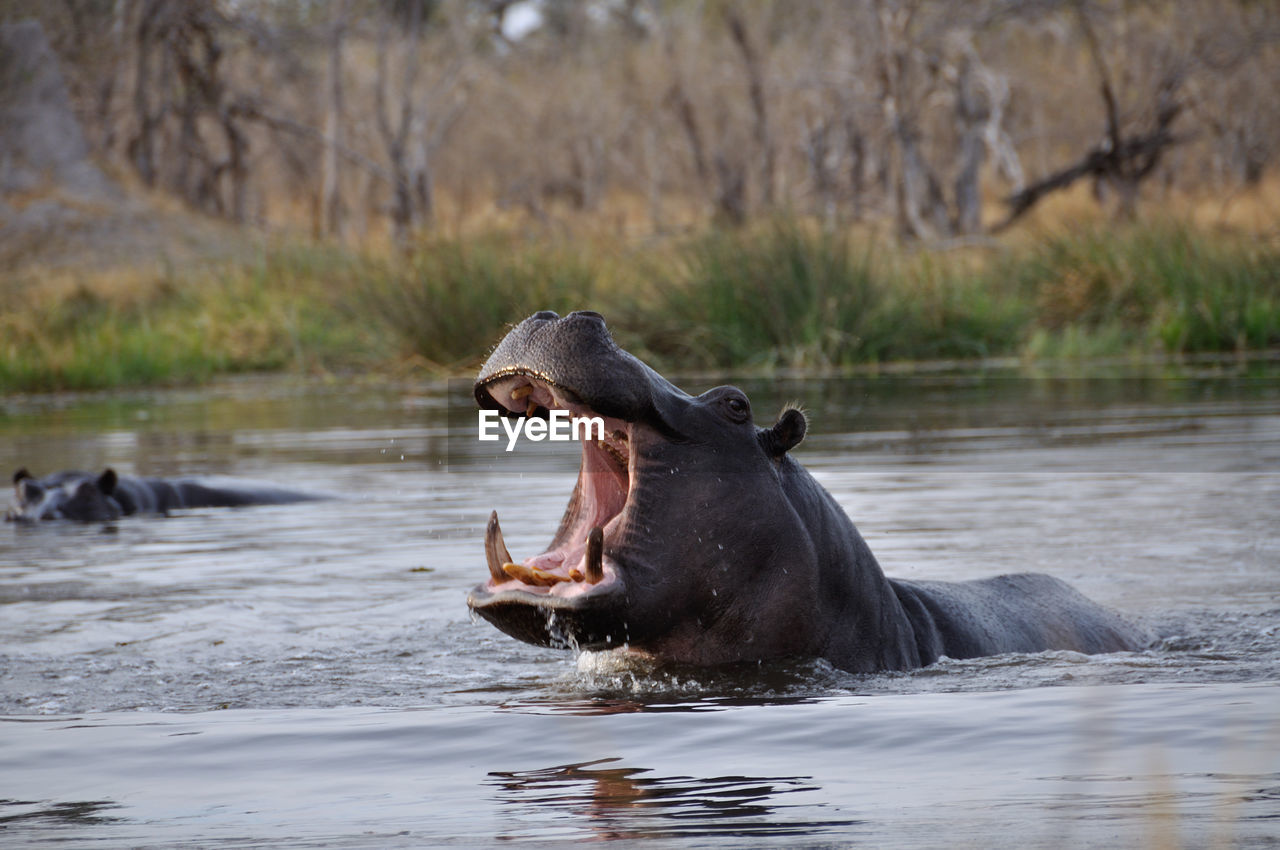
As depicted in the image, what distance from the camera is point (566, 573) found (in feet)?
11.2

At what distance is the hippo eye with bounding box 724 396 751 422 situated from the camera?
3461 mm

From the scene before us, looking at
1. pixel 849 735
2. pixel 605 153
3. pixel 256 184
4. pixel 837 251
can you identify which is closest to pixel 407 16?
pixel 605 153

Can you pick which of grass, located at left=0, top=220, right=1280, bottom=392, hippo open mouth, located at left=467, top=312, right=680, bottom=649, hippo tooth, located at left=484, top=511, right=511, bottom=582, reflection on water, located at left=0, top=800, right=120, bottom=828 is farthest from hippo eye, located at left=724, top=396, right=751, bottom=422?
grass, located at left=0, top=220, right=1280, bottom=392

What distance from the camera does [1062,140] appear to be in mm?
35219

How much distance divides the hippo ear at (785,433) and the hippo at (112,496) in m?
4.68

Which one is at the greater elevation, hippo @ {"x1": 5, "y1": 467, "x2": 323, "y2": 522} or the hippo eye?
the hippo eye

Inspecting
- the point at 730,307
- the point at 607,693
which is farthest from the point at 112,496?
the point at 730,307

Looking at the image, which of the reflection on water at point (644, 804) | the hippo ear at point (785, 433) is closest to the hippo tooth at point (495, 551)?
the reflection on water at point (644, 804)

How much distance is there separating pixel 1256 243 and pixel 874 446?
7.25 metres

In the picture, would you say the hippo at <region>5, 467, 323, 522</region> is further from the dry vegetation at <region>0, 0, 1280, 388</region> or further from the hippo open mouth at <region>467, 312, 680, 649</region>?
the dry vegetation at <region>0, 0, 1280, 388</region>

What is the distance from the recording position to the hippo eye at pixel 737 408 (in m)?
3.46

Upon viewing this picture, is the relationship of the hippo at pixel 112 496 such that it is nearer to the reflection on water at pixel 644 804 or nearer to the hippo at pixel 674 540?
the hippo at pixel 674 540

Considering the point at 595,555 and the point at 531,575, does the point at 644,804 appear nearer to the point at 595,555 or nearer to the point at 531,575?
the point at 595,555

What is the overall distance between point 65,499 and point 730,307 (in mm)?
6495
